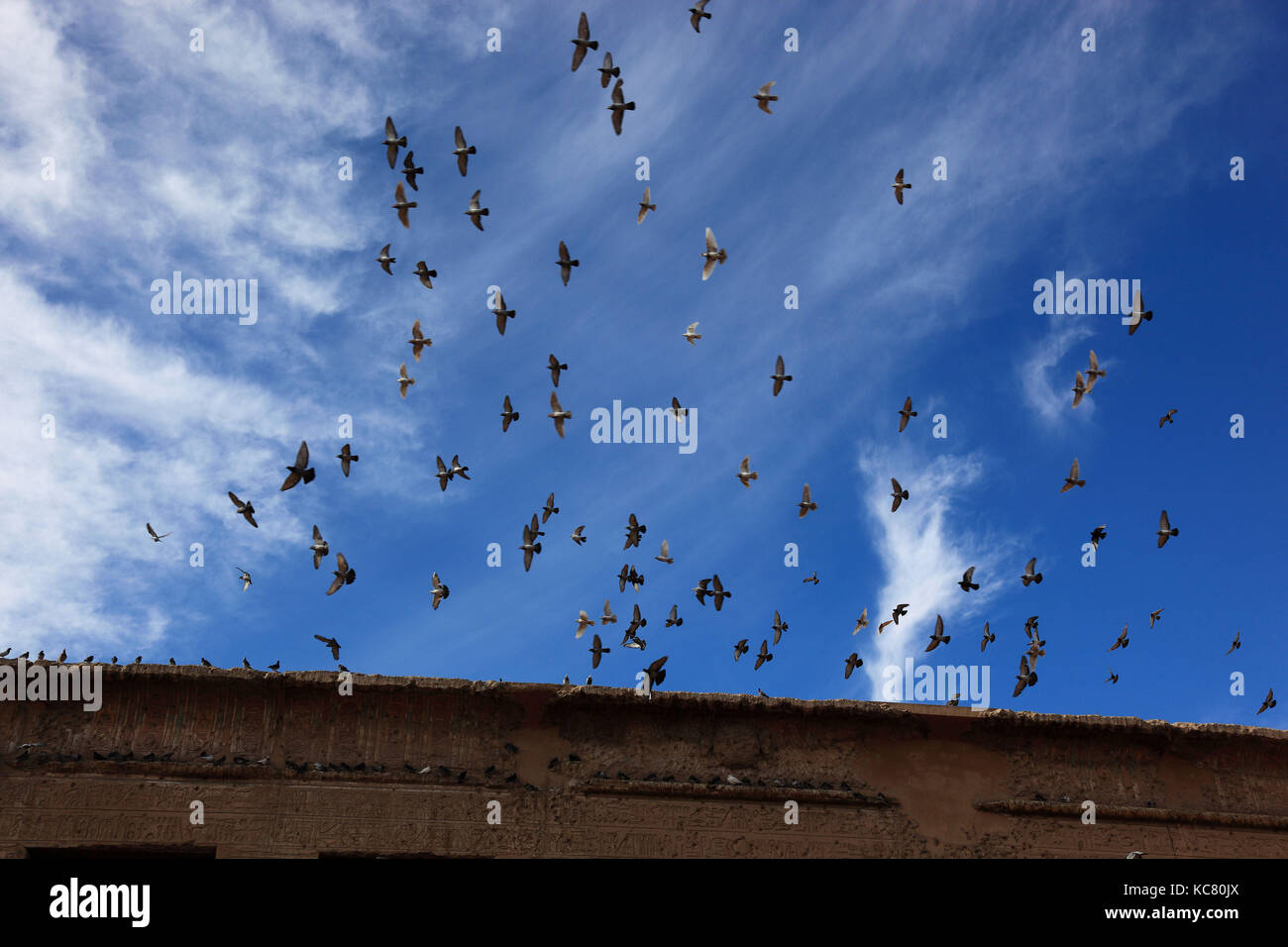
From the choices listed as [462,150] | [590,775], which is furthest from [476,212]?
[590,775]

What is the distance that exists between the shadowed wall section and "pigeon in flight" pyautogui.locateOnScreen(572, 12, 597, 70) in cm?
676

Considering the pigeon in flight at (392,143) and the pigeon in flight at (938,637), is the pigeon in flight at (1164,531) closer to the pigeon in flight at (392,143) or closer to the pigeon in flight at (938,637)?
the pigeon in flight at (938,637)

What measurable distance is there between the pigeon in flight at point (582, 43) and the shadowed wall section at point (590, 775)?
22.2ft

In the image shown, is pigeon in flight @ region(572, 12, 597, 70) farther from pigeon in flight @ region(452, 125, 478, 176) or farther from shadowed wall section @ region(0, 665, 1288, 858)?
shadowed wall section @ region(0, 665, 1288, 858)

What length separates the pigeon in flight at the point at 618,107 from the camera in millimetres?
11422

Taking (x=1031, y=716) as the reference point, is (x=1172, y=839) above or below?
below

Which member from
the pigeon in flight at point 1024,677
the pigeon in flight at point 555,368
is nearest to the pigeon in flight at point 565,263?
the pigeon in flight at point 555,368

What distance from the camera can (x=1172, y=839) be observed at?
8383 mm

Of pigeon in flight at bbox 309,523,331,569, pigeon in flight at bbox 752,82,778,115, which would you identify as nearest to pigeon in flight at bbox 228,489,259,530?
pigeon in flight at bbox 309,523,331,569

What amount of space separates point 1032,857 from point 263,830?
17.4 ft

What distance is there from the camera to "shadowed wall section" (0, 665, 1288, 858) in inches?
292
